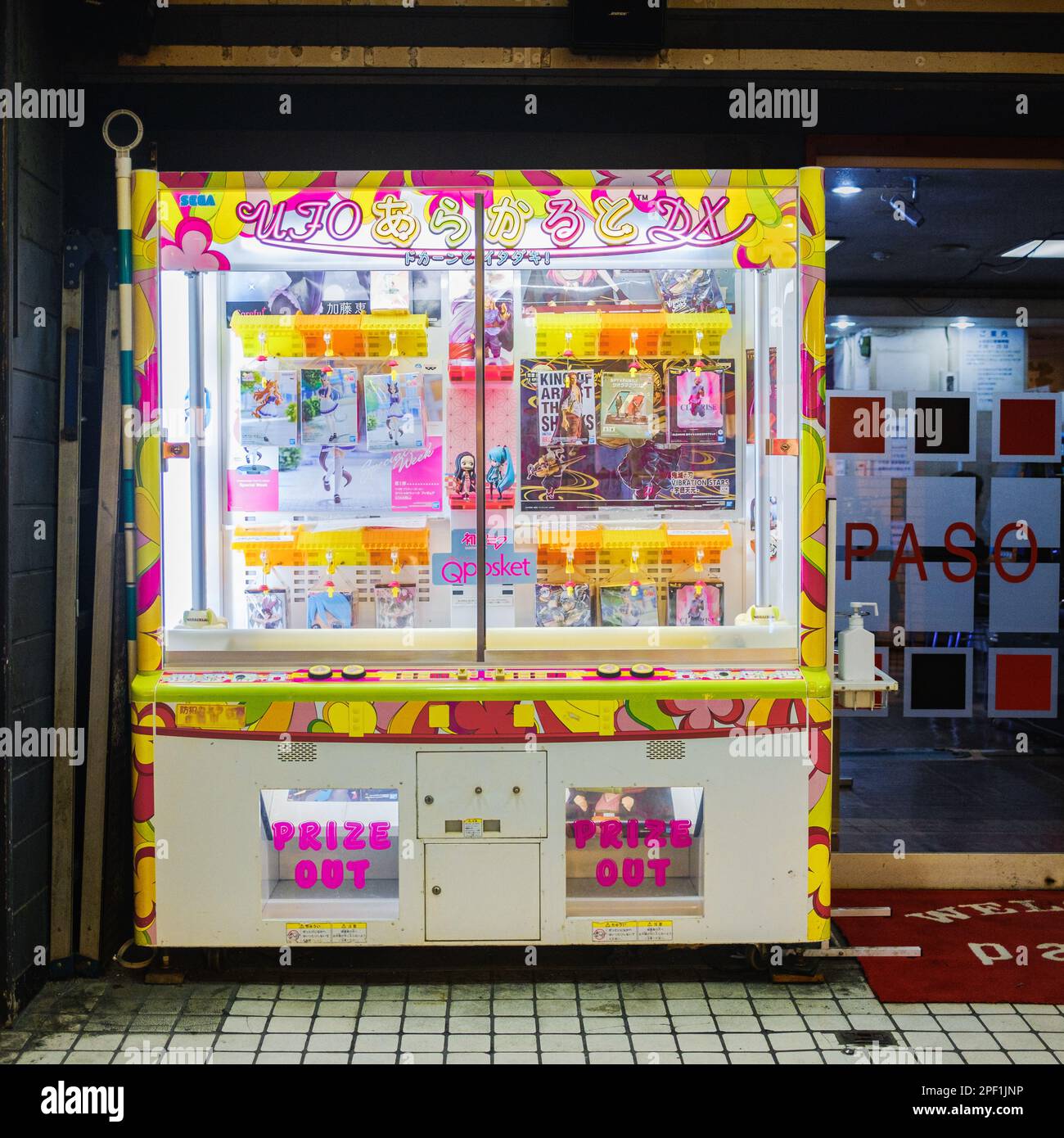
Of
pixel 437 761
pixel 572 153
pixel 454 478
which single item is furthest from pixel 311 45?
pixel 437 761

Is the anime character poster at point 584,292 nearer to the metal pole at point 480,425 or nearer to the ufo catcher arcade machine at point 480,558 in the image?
the ufo catcher arcade machine at point 480,558

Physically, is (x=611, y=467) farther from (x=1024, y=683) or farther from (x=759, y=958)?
(x=1024, y=683)

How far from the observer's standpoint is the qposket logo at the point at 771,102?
12.4ft

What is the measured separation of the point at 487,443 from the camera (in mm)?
3707

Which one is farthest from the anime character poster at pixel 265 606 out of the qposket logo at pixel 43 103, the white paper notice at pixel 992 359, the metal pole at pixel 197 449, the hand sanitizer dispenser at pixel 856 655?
the white paper notice at pixel 992 359

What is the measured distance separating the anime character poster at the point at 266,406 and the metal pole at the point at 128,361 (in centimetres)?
44

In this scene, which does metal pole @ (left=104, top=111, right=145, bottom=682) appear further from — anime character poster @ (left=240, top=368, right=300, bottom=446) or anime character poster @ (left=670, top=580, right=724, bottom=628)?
anime character poster @ (left=670, top=580, right=724, bottom=628)

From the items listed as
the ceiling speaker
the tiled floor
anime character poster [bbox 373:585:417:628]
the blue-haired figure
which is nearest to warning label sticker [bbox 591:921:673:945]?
the tiled floor

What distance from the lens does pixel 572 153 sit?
384 centimetres

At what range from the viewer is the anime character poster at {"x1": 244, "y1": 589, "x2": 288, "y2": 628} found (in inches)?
147

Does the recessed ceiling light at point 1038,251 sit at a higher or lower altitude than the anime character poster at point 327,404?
higher
